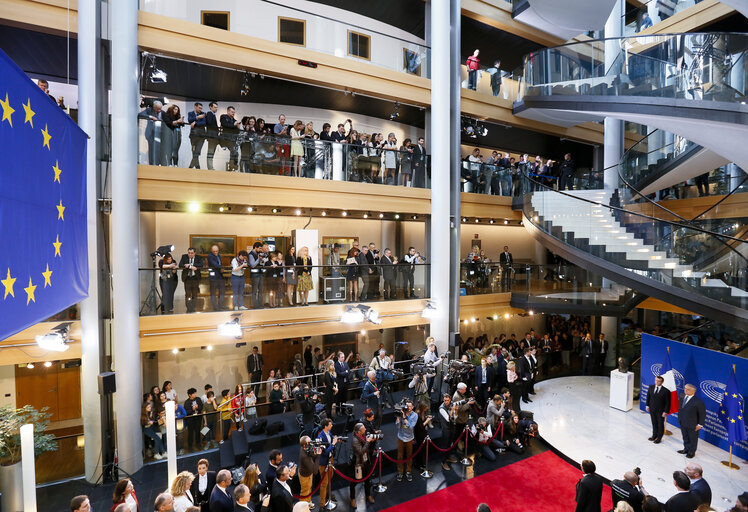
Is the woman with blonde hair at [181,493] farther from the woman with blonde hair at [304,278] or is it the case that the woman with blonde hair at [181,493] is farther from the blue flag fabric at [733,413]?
the blue flag fabric at [733,413]

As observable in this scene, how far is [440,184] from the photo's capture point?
12430mm

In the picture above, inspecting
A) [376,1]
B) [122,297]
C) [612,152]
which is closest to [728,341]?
[612,152]

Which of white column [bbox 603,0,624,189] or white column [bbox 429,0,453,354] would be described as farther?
white column [bbox 603,0,624,189]

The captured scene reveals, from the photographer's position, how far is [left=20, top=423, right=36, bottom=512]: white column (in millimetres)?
4629

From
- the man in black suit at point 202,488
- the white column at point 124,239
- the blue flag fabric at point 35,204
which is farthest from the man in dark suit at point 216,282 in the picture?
the blue flag fabric at point 35,204

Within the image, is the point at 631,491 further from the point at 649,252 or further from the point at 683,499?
the point at 649,252

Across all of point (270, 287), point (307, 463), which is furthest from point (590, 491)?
point (270, 287)

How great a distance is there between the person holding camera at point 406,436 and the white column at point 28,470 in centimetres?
581

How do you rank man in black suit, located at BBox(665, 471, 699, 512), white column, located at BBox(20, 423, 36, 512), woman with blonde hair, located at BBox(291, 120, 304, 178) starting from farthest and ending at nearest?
woman with blonde hair, located at BBox(291, 120, 304, 178) → man in black suit, located at BBox(665, 471, 699, 512) → white column, located at BBox(20, 423, 36, 512)

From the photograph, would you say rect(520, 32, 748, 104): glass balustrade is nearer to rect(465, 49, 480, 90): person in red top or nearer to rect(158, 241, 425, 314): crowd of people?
rect(465, 49, 480, 90): person in red top

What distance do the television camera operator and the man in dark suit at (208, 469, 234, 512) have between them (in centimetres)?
134

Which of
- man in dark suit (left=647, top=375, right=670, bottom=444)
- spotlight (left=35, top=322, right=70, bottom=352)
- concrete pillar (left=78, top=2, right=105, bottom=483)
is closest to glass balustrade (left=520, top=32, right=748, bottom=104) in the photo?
man in dark suit (left=647, top=375, right=670, bottom=444)

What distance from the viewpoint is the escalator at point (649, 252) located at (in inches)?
306

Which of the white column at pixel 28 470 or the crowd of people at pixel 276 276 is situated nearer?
the white column at pixel 28 470
